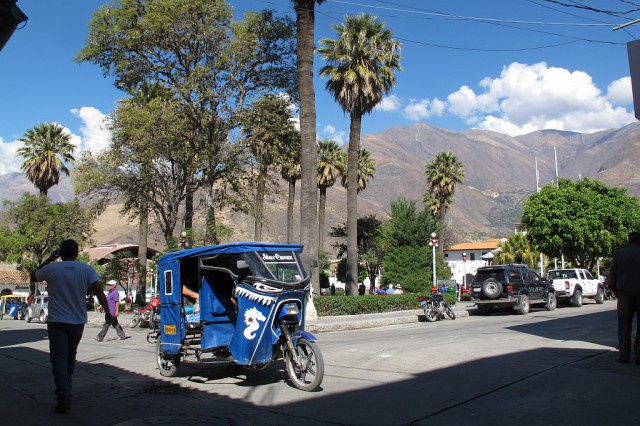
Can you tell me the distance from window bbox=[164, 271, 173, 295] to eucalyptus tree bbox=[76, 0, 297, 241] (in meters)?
15.6

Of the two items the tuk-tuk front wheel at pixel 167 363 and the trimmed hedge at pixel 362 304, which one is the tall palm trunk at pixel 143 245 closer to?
the trimmed hedge at pixel 362 304

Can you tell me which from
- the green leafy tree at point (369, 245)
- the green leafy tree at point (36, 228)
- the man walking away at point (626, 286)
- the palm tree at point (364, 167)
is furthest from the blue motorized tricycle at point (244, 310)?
the green leafy tree at point (369, 245)

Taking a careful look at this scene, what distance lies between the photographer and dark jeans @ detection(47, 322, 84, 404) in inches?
256

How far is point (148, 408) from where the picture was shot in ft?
23.0

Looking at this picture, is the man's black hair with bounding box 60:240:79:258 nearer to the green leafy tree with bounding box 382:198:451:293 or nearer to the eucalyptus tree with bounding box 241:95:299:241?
the eucalyptus tree with bounding box 241:95:299:241

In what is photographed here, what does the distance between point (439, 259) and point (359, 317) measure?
33.0m

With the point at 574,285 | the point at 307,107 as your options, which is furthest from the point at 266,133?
the point at 574,285

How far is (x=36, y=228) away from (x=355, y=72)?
2801 centimetres

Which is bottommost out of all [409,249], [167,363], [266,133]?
[167,363]

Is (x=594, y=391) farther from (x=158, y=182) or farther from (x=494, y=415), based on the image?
(x=158, y=182)

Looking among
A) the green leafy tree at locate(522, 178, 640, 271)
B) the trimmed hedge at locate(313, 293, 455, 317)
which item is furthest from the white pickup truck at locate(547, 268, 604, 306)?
the green leafy tree at locate(522, 178, 640, 271)

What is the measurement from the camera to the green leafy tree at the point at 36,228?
1620 inches

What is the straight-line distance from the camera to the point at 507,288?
21.8 meters

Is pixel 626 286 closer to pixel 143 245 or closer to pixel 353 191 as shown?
pixel 353 191
